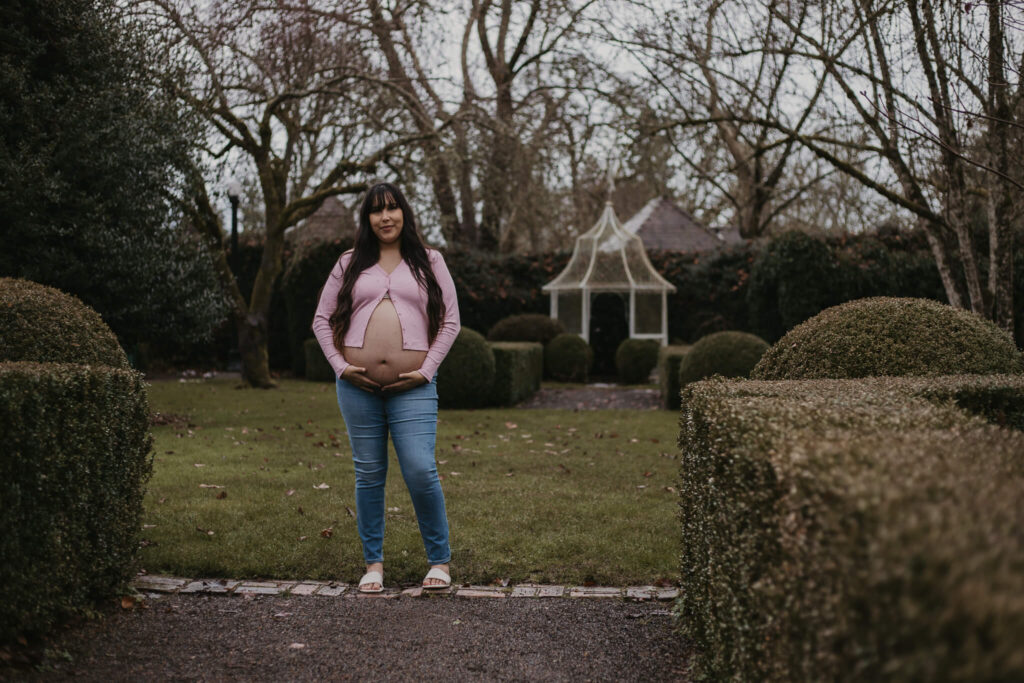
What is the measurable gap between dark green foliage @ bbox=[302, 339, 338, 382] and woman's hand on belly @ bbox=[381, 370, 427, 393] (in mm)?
13338

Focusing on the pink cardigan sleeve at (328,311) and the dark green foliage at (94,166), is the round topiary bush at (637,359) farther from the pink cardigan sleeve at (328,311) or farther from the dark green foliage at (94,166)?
the pink cardigan sleeve at (328,311)

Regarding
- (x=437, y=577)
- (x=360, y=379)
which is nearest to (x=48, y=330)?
(x=360, y=379)

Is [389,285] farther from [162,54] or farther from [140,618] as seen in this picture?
[162,54]

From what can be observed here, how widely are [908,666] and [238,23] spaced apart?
13.0 m

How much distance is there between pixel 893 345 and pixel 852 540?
4384mm

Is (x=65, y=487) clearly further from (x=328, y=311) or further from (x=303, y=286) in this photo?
(x=303, y=286)

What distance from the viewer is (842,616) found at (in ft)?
5.10

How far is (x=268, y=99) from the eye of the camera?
13.7 meters

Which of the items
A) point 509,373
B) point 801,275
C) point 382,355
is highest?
point 801,275

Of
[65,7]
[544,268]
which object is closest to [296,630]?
[65,7]

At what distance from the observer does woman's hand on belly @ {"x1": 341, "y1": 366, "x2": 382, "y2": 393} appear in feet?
13.4

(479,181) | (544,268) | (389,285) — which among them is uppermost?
(479,181)

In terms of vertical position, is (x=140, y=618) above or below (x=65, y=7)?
below

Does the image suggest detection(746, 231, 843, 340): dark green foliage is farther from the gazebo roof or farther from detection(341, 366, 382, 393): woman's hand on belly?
detection(341, 366, 382, 393): woman's hand on belly
